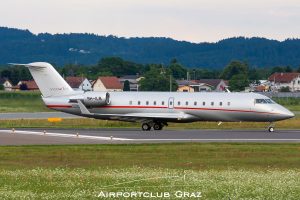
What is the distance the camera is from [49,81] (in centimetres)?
5631

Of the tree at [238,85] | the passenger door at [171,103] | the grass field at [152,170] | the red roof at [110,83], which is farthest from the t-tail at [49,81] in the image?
Result: the red roof at [110,83]

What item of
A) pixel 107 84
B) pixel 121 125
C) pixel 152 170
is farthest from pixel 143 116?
pixel 107 84

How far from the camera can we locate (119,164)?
30672 mm

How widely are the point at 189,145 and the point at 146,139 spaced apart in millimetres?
4770

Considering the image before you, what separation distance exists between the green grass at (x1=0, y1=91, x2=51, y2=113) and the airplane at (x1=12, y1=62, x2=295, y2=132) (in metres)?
34.1

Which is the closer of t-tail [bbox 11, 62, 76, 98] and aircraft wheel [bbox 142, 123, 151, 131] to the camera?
aircraft wheel [bbox 142, 123, 151, 131]

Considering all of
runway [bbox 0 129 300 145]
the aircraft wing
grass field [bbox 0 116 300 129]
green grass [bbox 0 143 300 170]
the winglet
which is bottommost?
green grass [bbox 0 143 300 170]

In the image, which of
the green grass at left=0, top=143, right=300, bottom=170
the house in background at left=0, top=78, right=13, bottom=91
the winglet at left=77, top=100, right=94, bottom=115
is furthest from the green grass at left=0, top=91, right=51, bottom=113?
the house in background at left=0, top=78, right=13, bottom=91

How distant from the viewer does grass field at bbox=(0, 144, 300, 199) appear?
2181 cm

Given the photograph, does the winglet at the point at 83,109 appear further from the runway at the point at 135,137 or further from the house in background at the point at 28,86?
the house in background at the point at 28,86

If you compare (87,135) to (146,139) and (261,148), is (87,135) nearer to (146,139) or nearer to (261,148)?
(146,139)

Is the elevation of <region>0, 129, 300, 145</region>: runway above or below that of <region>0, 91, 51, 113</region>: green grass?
below

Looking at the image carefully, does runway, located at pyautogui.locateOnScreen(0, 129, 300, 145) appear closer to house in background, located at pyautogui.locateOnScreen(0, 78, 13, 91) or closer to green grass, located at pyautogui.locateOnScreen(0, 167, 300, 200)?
green grass, located at pyautogui.locateOnScreen(0, 167, 300, 200)

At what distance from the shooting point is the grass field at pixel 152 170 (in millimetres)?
21812
